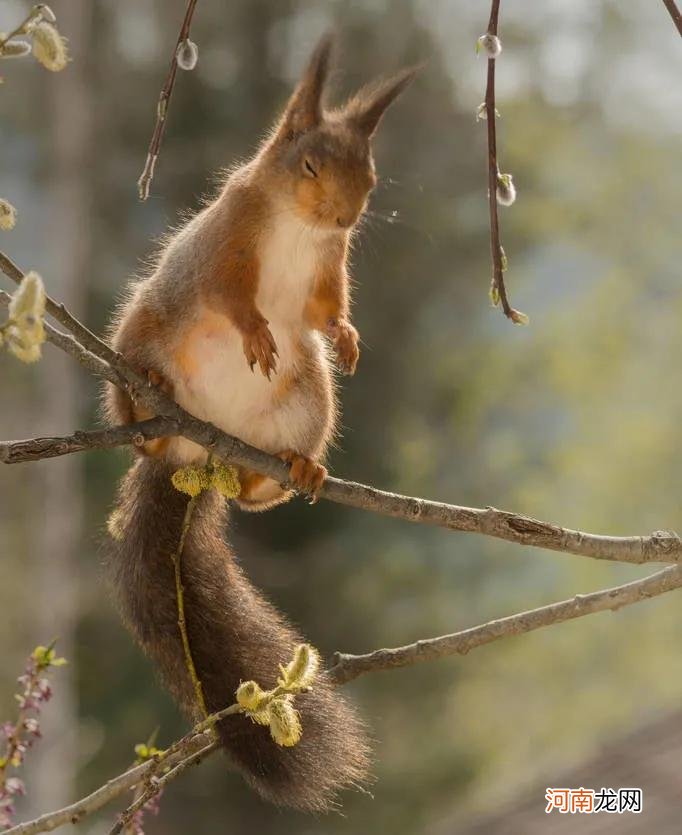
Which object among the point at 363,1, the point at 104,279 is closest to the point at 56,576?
the point at 104,279

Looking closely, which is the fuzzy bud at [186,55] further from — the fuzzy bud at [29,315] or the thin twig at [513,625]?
the thin twig at [513,625]

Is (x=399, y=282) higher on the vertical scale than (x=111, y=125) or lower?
lower

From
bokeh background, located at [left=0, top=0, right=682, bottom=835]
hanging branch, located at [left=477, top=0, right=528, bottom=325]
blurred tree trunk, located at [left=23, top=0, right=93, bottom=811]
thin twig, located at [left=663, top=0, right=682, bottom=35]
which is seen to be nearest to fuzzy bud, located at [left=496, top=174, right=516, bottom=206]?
hanging branch, located at [left=477, top=0, right=528, bottom=325]

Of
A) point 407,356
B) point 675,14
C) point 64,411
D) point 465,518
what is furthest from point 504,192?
point 407,356

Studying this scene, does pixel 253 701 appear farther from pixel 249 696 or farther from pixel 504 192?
pixel 504 192

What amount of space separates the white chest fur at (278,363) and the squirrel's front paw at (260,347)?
0.10 m

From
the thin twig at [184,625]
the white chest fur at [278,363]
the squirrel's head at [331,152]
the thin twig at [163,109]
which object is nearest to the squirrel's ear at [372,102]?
the squirrel's head at [331,152]

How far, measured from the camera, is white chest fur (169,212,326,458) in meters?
1.38

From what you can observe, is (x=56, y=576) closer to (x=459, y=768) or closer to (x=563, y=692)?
(x=459, y=768)

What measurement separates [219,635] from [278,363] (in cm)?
33

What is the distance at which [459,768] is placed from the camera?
5457mm

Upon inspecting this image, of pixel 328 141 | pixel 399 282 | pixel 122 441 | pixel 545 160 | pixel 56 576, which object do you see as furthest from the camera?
pixel 545 160

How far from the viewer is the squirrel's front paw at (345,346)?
4.41ft

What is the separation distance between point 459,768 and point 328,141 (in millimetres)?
4609
